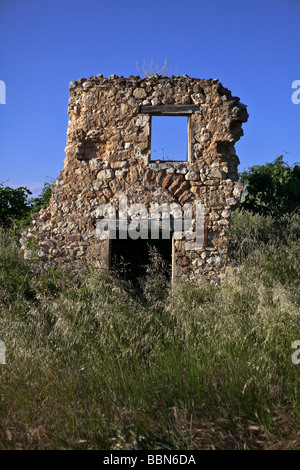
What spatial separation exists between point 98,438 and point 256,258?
4.28m

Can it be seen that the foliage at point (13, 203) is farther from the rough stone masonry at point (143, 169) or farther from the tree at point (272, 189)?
the tree at point (272, 189)

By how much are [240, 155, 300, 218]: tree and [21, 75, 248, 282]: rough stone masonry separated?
2750 mm

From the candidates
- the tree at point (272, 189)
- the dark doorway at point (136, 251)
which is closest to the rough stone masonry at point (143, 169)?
the dark doorway at point (136, 251)

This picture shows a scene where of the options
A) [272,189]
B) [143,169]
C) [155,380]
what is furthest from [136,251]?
[155,380]

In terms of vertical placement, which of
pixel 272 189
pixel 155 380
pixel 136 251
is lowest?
pixel 155 380

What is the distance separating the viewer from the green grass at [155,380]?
319 centimetres

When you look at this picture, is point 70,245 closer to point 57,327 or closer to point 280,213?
point 57,327

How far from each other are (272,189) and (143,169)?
412cm

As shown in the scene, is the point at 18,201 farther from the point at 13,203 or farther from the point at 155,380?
the point at 155,380

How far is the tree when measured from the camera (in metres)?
9.52

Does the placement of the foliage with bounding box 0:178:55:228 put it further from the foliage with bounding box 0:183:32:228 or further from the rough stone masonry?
the rough stone masonry

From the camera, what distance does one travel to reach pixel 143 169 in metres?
6.95

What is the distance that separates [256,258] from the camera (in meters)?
6.73
